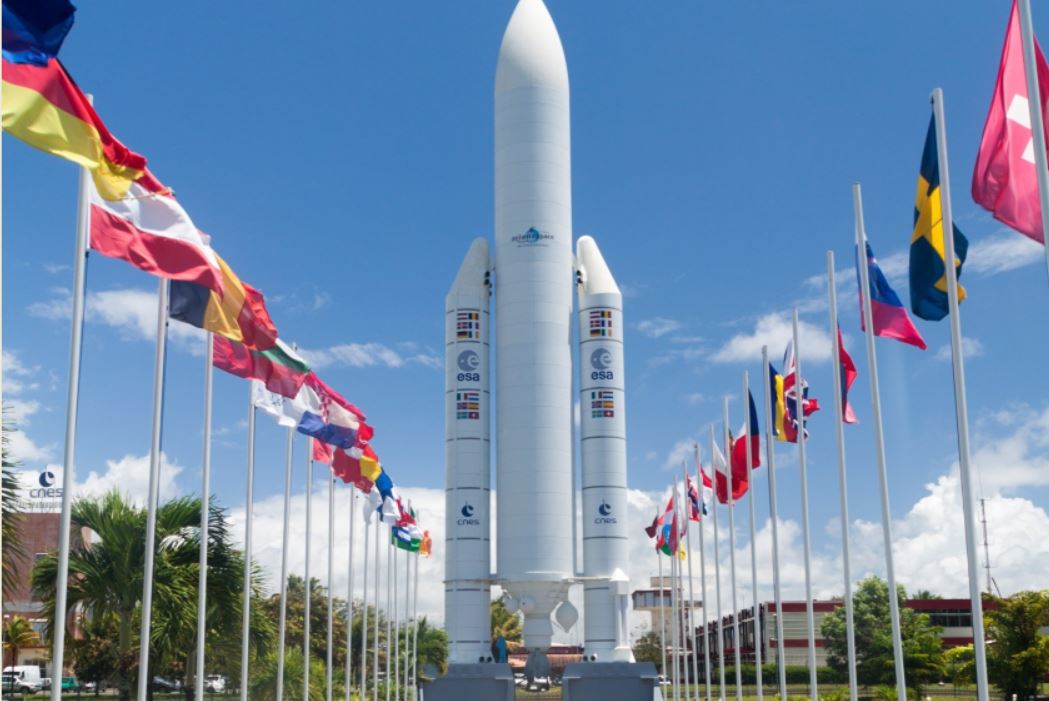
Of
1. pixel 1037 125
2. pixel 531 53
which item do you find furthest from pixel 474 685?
pixel 1037 125

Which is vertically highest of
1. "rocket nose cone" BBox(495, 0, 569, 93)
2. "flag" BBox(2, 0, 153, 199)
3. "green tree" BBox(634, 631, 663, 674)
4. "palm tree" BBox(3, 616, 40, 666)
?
"rocket nose cone" BBox(495, 0, 569, 93)

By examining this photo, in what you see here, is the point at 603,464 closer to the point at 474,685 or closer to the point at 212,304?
the point at 474,685

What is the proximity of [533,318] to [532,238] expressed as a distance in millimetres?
2948

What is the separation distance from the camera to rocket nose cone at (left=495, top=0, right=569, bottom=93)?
43.6 m

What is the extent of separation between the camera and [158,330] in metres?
20.2

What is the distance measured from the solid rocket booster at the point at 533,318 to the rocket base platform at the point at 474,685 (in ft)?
8.94

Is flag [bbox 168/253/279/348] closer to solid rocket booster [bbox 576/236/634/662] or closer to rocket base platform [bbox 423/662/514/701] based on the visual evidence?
rocket base platform [bbox 423/662/514/701]

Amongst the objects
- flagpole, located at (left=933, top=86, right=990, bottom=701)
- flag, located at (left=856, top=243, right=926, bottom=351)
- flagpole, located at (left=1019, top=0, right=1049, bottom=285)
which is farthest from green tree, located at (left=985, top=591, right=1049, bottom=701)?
flagpole, located at (left=1019, top=0, right=1049, bottom=285)

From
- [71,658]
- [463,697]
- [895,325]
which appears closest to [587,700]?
[463,697]

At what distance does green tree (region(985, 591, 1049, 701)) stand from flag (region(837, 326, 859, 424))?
106 ft

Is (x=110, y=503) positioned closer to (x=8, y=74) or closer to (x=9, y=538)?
(x=9, y=538)

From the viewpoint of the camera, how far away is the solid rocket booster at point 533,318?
40219 millimetres

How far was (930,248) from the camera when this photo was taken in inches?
763

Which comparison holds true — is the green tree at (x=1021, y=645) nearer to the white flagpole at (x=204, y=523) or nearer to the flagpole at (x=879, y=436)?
the flagpole at (x=879, y=436)
